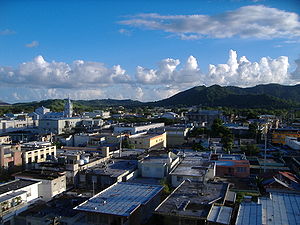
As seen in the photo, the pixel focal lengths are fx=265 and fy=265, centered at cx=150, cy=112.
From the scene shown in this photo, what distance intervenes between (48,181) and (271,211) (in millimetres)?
9806

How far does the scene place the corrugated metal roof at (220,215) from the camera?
8.52m

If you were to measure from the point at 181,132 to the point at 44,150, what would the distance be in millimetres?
17943

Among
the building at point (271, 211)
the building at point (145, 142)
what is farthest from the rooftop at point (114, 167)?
the building at point (145, 142)

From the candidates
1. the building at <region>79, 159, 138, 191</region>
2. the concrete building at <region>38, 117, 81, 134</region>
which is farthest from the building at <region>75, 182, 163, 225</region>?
the concrete building at <region>38, 117, 81, 134</region>

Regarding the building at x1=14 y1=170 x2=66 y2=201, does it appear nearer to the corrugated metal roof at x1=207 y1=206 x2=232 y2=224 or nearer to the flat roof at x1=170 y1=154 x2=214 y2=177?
the flat roof at x1=170 y1=154 x2=214 y2=177

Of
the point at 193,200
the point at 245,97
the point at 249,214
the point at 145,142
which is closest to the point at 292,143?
the point at 145,142

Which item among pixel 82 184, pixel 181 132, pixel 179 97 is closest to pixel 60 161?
pixel 82 184

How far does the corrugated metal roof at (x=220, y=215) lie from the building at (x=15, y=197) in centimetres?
782

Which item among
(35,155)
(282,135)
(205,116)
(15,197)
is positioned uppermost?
(205,116)

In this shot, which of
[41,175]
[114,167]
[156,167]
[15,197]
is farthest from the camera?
[114,167]

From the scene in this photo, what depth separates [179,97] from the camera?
519 ft

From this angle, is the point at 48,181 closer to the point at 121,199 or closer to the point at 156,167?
the point at 121,199

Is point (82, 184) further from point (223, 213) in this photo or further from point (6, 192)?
point (223, 213)

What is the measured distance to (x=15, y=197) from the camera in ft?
36.8
